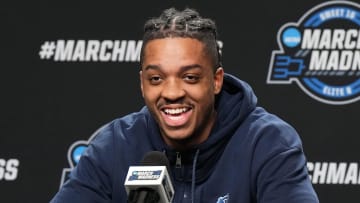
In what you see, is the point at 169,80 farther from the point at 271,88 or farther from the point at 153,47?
the point at 271,88

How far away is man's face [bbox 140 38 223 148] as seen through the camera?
6.24 feet

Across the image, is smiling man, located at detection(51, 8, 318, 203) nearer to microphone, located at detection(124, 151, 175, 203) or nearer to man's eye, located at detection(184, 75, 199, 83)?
man's eye, located at detection(184, 75, 199, 83)

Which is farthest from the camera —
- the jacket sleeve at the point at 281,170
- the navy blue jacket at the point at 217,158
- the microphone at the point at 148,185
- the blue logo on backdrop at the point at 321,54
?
the blue logo on backdrop at the point at 321,54

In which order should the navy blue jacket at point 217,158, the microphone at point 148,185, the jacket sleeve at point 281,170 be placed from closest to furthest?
the microphone at point 148,185 < the jacket sleeve at point 281,170 < the navy blue jacket at point 217,158

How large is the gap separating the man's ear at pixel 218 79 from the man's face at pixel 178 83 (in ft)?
0.03

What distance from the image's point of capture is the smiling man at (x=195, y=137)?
75.4 inches

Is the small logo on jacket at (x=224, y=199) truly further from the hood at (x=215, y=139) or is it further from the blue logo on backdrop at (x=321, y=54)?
the blue logo on backdrop at (x=321, y=54)

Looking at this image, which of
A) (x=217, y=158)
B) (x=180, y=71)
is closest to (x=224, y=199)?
(x=217, y=158)

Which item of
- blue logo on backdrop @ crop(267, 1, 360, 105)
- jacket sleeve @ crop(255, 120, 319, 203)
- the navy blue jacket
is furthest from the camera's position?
blue logo on backdrop @ crop(267, 1, 360, 105)

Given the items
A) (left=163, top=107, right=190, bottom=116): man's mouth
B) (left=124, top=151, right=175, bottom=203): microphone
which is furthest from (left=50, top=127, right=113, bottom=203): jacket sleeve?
(left=124, top=151, right=175, bottom=203): microphone

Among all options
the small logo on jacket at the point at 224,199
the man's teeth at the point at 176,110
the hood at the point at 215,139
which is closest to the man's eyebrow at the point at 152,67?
the man's teeth at the point at 176,110

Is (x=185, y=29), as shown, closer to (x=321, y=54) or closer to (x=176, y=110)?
(x=176, y=110)

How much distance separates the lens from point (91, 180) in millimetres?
2090

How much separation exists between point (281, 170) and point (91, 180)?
18.4 inches
